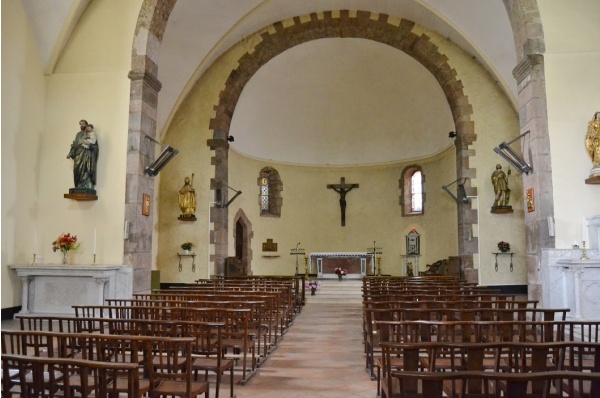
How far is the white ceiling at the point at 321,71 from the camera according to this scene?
512 inches

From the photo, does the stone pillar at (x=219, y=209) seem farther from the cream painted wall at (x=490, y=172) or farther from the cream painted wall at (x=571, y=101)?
the cream painted wall at (x=571, y=101)

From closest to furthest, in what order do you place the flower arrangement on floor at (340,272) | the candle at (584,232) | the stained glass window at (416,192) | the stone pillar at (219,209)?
1. the candle at (584,232)
2. the stone pillar at (219,209)
3. the flower arrangement on floor at (340,272)
4. the stained glass window at (416,192)

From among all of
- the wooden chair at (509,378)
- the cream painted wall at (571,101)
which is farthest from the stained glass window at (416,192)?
the wooden chair at (509,378)

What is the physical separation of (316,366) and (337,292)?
8.69 metres

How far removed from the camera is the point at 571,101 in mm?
9172

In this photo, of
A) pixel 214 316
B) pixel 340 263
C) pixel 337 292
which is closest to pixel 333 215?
pixel 340 263

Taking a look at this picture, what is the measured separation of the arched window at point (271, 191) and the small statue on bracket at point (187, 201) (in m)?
5.18

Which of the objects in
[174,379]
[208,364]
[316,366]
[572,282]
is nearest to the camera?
[174,379]

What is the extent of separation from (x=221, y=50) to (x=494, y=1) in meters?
7.79

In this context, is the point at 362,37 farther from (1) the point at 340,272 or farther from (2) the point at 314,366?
(2) the point at 314,366

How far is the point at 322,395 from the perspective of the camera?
4867mm

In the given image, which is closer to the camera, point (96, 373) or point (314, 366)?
point (96, 373)

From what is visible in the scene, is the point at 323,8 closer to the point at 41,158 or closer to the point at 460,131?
the point at 460,131

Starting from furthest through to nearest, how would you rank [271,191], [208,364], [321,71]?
[271,191] < [321,71] < [208,364]
